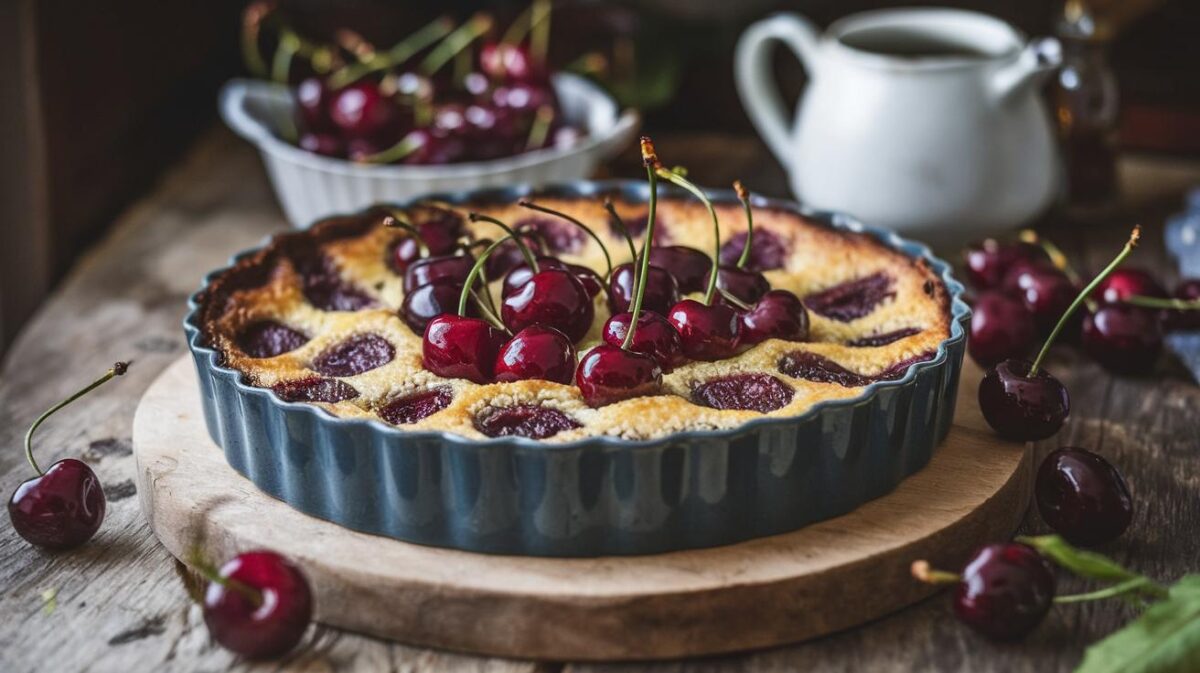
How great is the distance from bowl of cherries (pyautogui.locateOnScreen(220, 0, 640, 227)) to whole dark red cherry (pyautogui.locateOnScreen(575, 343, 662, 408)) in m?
0.89

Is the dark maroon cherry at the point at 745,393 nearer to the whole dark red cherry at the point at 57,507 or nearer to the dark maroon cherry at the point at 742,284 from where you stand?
the dark maroon cherry at the point at 742,284

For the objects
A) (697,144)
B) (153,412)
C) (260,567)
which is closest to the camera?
(260,567)

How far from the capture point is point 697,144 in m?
2.95

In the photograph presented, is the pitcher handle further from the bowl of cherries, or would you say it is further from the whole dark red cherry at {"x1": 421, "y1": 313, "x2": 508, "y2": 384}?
the whole dark red cherry at {"x1": 421, "y1": 313, "x2": 508, "y2": 384}

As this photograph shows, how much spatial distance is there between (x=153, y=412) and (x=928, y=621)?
928 mm

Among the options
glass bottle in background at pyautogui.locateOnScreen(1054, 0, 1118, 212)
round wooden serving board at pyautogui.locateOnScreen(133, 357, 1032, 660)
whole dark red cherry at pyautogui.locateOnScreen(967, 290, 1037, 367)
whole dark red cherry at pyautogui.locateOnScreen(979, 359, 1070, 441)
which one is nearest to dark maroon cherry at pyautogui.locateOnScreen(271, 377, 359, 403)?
round wooden serving board at pyautogui.locateOnScreen(133, 357, 1032, 660)

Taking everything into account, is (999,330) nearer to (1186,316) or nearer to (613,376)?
(1186,316)

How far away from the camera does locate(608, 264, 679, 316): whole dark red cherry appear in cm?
153

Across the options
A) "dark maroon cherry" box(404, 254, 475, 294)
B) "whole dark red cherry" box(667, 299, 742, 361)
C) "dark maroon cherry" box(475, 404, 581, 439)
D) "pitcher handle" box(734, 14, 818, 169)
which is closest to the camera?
"dark maroon cherry" box(475, 404, 581, 439)

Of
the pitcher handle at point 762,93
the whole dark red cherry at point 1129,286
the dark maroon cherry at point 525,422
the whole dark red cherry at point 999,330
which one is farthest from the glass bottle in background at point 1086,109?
the dark maroon cherry at point 525,422

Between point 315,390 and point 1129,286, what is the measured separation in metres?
1.19

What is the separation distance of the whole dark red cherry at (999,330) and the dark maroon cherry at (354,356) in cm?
82

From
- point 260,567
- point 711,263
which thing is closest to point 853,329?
point 711,263

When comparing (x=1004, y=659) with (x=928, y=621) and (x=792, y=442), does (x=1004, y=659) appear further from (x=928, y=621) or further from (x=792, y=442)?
(x=792, y=442)
